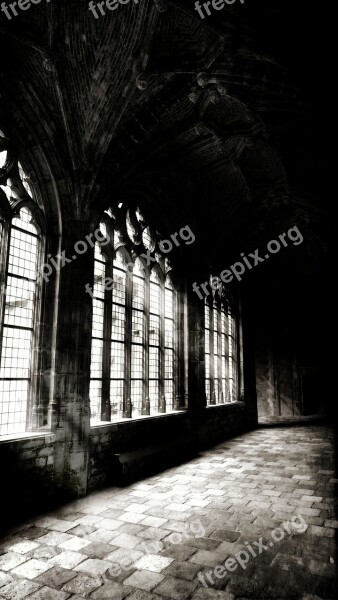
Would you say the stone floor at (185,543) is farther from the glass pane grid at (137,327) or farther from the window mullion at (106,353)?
the glass pane grid at (137,327)

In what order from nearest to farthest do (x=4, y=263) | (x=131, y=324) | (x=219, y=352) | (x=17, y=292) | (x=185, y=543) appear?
(x=185, y=543)
(x=4, y=263)
(x=17, y=292)
(x=131, y=324)
(x=219, y=352)

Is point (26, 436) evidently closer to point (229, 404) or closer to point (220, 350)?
point (229, 404)

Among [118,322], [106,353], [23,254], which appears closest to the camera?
[23,254]

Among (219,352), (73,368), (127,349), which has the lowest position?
(73,368)

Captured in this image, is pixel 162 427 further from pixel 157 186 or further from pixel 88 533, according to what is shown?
pixel 157 186

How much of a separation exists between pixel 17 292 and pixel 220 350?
27.8 feet

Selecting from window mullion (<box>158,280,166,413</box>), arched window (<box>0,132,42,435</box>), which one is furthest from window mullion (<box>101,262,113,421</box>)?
window mullion (<box>158,280,166,413</box>)

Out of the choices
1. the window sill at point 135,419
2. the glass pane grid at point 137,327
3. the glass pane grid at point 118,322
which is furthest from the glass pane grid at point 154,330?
the window sill at point 135,419

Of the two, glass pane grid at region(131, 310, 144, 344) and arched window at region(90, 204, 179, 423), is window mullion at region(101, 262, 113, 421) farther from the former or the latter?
glass pane grid at region(131, 310, 144, 344)

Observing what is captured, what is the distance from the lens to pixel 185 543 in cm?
420

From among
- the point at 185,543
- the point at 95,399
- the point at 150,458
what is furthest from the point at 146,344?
the point at 185,543

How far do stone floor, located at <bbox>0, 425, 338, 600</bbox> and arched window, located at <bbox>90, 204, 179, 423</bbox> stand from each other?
5.69 ft

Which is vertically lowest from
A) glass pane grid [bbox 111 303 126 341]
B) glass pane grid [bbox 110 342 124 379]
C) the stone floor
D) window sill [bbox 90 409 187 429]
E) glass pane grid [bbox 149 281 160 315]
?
the stone floor

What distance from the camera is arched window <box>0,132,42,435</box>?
568cm
